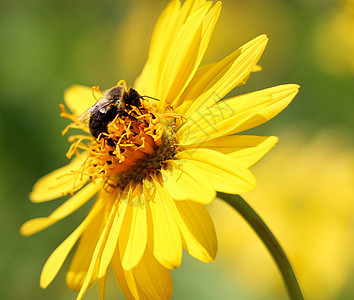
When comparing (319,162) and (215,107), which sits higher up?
(215,107)

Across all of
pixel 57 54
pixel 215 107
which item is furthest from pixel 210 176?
pixel 57 54

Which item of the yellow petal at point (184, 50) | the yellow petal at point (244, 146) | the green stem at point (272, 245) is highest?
the yellow petal at point (184, 50)

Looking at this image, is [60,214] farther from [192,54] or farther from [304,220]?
[304,220]

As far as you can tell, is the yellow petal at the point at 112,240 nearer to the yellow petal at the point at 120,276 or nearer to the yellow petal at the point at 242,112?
the yellow petal at the point at 120,276

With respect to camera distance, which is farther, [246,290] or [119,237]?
[246,290]

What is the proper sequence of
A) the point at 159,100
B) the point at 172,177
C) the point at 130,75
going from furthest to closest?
the point at 130,75
the point at 159,100
the point at 172,177

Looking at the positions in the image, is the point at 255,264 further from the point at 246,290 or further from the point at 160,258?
the point at 160,258

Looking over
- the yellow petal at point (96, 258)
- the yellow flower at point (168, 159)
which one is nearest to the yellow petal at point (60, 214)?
the yellow flower at point (168, 159)
